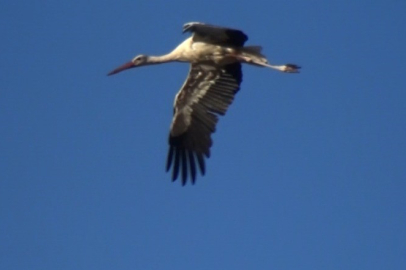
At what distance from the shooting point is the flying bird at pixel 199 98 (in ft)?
66.7

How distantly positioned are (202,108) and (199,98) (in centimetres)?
Answer: 13

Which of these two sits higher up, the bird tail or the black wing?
the black wing

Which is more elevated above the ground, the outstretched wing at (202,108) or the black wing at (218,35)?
the black wing at (218,35)

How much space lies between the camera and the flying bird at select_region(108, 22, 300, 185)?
66.7ft

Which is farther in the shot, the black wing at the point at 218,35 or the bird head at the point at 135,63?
the bird head at the point at 135,63

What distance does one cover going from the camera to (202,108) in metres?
20.6

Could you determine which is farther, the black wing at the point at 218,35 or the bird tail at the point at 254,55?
the bird tail at the point at 254,55

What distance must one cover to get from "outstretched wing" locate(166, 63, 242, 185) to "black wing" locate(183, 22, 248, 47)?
409mm

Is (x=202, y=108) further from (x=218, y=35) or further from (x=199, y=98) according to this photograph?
(x=218, y=35)

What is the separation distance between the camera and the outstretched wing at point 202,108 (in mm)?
20500

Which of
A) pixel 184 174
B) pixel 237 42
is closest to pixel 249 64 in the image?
pixel 237 42

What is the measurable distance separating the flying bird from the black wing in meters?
0.06

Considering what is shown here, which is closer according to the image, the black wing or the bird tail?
the black wing

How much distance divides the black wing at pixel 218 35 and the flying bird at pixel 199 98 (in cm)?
6
